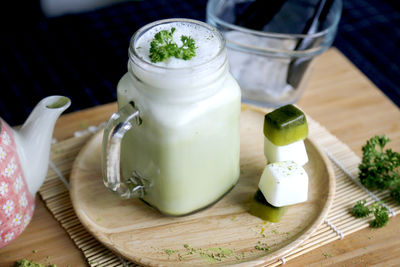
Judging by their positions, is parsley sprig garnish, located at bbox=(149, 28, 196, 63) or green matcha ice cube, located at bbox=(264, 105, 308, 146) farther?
green matcha ice cube, located at bbox=(264, 105, 308, 146)

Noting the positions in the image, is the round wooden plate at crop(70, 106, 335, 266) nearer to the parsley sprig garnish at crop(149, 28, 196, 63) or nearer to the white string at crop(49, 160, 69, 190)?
the white string at crop(49, 160, 69, 190)

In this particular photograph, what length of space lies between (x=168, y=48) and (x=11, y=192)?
431 mm

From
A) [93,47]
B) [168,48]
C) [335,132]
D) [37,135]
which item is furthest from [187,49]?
[93,47]

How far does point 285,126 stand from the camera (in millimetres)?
1058

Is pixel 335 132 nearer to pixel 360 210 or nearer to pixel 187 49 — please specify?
pixel 360 210

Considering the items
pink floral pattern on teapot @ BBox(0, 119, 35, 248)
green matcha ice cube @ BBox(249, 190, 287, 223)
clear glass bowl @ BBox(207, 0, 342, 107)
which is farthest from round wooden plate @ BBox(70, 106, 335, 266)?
clear glass bowl @ BBox(207, 0, 342, 107)

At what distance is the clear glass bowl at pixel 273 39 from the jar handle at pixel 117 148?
0.55 m

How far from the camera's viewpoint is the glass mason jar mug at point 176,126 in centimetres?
94

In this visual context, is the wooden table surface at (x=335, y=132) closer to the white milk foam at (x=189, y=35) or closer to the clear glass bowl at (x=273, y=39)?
the clear glass bowl at (x=273, y=39)

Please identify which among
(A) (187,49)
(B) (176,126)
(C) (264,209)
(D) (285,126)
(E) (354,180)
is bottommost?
(E) (354,180)

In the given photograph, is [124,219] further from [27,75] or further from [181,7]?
[181,7]

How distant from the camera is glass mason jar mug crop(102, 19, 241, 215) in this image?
3.08 feet

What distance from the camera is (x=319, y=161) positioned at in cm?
123

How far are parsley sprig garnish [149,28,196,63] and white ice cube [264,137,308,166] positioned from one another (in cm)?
29
